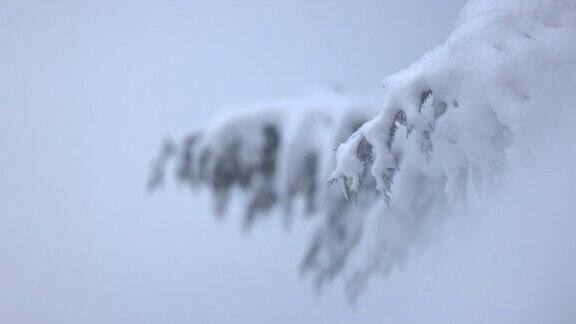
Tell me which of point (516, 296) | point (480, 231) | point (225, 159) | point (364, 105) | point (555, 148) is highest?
point (364, 105)

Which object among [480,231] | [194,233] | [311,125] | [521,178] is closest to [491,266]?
[480,231]

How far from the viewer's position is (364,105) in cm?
310

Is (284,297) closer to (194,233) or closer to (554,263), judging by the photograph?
(194,233)

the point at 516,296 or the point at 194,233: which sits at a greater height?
the point at 194,233

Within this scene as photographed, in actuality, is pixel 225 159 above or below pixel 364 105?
below

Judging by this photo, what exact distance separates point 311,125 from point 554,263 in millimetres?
1354

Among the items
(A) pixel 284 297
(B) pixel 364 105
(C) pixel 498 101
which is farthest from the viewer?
(A) pixel 284 297

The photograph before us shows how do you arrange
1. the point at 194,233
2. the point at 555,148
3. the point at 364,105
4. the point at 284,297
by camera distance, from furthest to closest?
the point at 194,233 < the point at 284,297 < the point at 364,105 < the point at 555,148

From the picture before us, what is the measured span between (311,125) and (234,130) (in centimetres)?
41

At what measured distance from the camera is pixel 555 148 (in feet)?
7.31

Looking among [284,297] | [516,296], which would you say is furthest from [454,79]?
[284,297]

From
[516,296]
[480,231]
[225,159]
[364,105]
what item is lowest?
[516,296]

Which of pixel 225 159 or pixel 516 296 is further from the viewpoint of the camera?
pixel 225 159

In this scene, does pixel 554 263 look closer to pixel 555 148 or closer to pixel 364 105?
pixel 555 148
